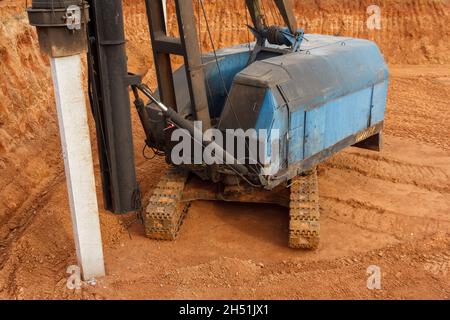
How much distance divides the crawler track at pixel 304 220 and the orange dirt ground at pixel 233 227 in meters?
0.19

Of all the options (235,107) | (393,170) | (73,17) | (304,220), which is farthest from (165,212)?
(393,170)

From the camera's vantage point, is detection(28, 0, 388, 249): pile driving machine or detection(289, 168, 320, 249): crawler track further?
detection(289, 168, 320, 249): crawler track

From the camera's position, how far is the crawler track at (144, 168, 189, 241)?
23.4 feet

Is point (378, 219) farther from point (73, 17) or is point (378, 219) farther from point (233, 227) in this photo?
point (73, 17)

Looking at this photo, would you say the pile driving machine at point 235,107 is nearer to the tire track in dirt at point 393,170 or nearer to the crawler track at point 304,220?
the crawler track at point 304,220

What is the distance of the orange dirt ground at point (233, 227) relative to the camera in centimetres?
635

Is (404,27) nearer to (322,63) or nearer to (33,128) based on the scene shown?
(322,63)

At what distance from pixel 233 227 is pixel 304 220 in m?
1.18

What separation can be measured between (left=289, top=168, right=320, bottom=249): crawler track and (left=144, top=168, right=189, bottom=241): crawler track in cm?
152

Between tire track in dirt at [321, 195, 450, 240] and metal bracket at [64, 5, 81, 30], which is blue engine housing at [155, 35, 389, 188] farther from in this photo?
metal bracket at [64, 5, 81, 30]

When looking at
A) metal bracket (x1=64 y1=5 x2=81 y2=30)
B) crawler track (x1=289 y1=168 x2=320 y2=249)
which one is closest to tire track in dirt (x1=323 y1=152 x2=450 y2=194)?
crawler track (x1=289 y1=168 x2=320 y2=249)

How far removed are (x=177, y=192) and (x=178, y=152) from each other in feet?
1.80

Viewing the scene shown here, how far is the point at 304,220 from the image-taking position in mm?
6934
